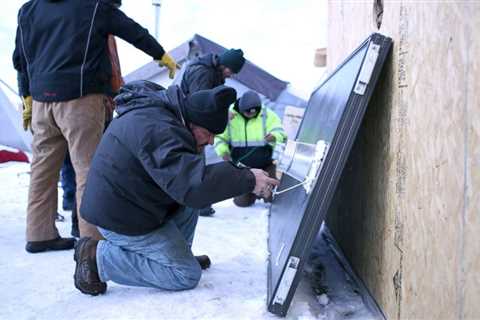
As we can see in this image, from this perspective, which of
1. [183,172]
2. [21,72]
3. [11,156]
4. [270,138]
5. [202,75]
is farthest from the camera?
[11,156]

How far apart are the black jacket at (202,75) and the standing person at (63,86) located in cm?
64

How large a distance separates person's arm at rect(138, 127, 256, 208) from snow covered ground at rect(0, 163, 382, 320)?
1.45 ft

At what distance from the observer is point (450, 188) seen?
1.08 m

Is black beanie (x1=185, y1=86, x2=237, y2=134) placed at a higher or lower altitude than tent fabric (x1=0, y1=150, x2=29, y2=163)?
higher

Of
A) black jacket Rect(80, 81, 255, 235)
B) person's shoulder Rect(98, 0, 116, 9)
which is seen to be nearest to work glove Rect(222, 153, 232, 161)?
person's shoulder Rect(98, 0, 116, 9)

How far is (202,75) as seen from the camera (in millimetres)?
3258

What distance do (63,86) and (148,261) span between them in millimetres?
1092

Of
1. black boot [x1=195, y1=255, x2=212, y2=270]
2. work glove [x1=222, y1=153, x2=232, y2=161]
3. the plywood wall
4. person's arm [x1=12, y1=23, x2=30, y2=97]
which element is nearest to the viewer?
the plywood wall

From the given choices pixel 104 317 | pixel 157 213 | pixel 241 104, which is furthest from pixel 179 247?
pixel 241 104

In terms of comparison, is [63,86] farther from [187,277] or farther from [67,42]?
[187,277]

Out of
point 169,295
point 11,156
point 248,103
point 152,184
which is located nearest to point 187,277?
point 169,295

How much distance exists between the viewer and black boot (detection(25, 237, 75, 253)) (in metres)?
2.57

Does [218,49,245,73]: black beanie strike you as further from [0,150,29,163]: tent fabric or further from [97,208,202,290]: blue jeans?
[0,150,29,163]: tent fabric

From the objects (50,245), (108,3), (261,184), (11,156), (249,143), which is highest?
A: (108,3)
